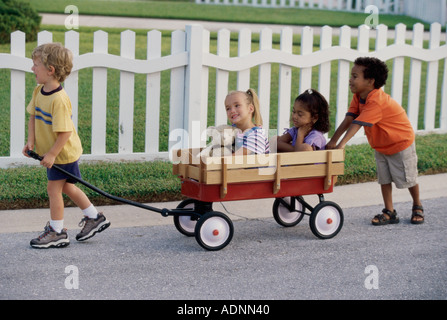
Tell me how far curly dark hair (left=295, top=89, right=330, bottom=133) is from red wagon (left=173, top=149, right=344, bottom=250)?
206mm

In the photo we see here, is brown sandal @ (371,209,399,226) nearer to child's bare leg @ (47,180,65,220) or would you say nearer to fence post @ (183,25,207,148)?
fence post @ (183,25,207,148)

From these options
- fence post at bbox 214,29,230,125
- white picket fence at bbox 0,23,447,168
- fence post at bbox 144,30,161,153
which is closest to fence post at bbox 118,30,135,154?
white picket fence at bbox 0,23,447,168

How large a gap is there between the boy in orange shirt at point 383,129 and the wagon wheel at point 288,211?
0.50m

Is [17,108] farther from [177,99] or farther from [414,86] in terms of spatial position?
[414,86]

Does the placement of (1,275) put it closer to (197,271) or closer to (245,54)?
(197,271)

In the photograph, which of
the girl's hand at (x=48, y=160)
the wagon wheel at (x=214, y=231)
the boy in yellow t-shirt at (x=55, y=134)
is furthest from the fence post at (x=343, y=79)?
the girl's hand at (x=48, y=160)

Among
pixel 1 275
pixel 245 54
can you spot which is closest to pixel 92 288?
pixel 1 275

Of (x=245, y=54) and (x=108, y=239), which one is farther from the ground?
(x=245, y=54)

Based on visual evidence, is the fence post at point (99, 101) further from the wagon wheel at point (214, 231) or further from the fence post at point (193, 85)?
the wagon wheel at point (214, 231)

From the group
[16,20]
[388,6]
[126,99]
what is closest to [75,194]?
[126,99]

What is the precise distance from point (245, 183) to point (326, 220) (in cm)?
67

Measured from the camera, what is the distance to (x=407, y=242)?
200 inches

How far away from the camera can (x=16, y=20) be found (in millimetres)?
10648

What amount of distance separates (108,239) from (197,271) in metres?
0.87
